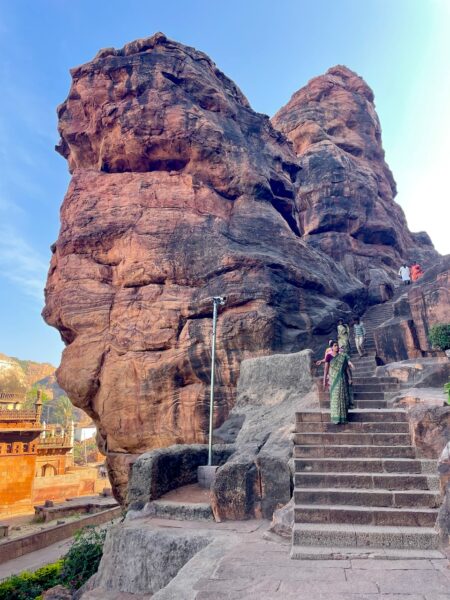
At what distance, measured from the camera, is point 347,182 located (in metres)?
37.3

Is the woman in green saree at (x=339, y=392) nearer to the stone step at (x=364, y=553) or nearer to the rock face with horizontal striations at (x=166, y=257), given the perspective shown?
the stone step at (x=364, y=553)

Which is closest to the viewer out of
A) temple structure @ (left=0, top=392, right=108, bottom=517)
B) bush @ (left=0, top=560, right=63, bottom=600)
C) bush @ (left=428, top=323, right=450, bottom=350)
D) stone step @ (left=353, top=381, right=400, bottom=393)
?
stone step @ (left=353, top=381, right=400, bottom=393)

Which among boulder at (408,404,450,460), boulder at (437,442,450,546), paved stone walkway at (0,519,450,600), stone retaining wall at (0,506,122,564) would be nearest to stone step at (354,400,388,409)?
boulder at (408,404,450,460)

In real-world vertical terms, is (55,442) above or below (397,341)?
below

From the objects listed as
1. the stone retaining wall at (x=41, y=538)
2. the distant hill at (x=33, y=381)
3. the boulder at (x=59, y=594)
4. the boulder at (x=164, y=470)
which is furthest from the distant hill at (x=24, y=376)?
the boulder at (x=164, y=470)

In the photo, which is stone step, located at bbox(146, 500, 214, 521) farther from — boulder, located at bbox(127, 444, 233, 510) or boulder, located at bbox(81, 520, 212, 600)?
boulder, located at bbox(81, 520, 212, 600)

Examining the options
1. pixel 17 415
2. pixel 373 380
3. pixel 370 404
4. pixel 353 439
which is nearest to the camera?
pixel 353 439

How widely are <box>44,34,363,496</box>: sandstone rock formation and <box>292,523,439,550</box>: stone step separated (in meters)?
10.5

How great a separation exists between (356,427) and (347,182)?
34.0 metres

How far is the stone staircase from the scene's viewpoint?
4.77m

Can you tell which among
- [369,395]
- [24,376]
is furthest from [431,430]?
[24,376]

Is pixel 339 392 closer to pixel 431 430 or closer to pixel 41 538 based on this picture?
pixel 431 430

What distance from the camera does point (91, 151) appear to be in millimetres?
22562

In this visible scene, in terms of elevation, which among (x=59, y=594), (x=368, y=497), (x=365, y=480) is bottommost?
(x=59, y=594)
